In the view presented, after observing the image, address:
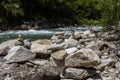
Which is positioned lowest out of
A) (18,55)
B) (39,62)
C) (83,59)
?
(39,62)

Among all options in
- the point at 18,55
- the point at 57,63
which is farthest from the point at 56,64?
the point at 18,55

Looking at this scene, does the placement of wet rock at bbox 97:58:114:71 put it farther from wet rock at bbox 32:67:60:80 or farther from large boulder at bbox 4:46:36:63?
large boulder at bbox 4:46:36:63

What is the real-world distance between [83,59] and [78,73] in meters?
0.41

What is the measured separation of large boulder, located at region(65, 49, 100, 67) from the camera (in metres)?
9.08

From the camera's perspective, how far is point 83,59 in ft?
29.8

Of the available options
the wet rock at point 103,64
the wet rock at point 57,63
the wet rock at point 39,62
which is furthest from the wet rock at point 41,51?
the wet rock at point 103,64

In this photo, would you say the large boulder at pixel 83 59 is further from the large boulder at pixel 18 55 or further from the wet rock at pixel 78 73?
the large boulder at pixel 18 55

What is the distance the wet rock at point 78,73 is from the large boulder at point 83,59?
0.48 ft

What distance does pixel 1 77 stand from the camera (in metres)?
9.42

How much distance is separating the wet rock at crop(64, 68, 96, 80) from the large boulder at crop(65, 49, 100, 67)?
0.15m

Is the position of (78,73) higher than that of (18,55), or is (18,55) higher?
(18,55)

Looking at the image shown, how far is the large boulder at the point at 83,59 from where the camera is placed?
908 cm

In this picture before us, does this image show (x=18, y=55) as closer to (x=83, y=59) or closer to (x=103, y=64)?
(x=83, y=59)

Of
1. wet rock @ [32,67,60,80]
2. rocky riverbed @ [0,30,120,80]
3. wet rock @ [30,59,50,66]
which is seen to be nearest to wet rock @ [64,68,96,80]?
rocky riverbed @ [0,30,120,80]
